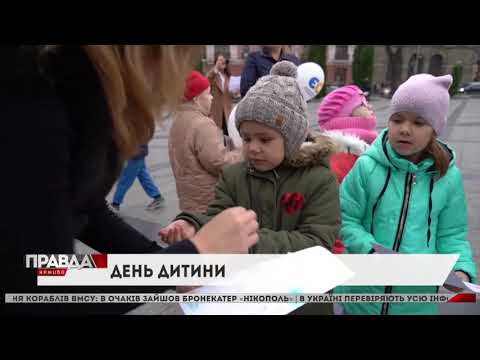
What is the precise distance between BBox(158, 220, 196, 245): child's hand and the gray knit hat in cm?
31

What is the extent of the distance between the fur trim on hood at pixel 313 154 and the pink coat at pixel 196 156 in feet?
0.61

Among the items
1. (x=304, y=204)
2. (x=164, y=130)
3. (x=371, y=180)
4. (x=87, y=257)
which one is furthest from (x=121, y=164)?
(x=371, y=180)

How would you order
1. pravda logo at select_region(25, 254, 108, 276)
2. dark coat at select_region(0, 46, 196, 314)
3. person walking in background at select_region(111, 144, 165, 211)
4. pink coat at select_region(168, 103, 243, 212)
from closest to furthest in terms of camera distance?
1. dark coat at select_region(0, 46, 196, 314)
2. pravda logo at select_region(25, 254, 108, 276)
3. person walking in background at select_region(111, 144, 165, 211)
4. pink coat at select_region(168, 103, 243, 212)

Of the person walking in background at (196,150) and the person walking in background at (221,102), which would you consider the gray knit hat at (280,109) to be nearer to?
the person walking in background at (196,150)

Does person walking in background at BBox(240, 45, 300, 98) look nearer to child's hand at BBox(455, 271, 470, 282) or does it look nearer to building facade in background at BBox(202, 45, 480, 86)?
building facade in background at BBox(202, 45, 480, 86)

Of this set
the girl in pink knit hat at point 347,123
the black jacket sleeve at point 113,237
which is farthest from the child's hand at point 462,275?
the black jacket sleeve at point 113,237

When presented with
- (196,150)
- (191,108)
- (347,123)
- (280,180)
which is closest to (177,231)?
(280,180)

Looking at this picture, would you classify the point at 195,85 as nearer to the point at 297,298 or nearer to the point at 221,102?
the point at 221,102

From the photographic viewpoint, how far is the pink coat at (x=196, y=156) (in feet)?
4.32

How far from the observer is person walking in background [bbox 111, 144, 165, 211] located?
3.59 feet

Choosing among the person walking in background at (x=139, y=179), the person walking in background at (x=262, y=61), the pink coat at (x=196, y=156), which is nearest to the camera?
the person walking in background at (x=139, y=179)

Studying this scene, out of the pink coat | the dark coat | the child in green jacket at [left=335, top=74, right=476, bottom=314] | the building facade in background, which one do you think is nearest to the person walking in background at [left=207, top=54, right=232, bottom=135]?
the pink coat

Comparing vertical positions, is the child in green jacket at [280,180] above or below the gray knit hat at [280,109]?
below

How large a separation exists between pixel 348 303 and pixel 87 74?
0.93 metres
